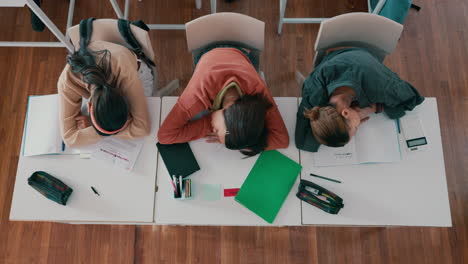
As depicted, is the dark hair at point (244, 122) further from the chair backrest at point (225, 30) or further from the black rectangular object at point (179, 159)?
the chair backrest at point (225, 30)

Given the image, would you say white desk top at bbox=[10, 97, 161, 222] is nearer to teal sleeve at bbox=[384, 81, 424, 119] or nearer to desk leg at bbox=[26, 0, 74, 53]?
desk leg at bbox=[26, 0, 74, 53]

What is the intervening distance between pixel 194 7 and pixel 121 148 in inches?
65.2

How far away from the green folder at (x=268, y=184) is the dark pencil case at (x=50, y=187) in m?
0.86

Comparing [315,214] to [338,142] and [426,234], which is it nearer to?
[338,142]

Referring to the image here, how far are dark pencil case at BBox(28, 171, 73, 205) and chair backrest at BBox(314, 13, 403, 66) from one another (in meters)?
1.58

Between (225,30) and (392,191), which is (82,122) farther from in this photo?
(392,191)

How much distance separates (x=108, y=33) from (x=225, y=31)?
2.13 ft

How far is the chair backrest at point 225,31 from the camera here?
1.73 m

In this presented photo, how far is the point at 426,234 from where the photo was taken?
2.33 meters

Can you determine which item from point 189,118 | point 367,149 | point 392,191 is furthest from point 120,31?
point 392,191

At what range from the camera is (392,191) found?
5.40ft

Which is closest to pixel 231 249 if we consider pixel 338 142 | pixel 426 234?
pixel 338 142

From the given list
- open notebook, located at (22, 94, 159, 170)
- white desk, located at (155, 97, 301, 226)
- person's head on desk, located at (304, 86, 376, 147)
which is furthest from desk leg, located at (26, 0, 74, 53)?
person's head on desk, located at (304, 86, 376, 147)

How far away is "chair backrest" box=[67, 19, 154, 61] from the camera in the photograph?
5.72 feet
